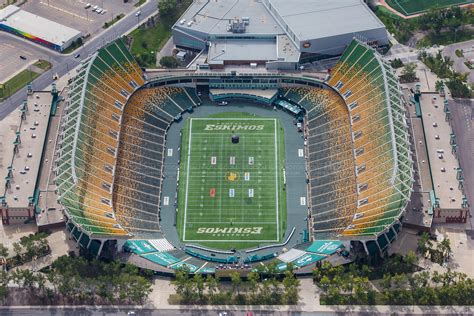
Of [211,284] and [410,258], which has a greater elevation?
[410,258]

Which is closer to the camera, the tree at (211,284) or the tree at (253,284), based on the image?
the tree at (211,284)

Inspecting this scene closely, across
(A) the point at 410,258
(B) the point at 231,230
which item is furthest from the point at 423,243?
(B) the point at 231,230

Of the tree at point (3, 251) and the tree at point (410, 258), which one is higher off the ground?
the tree at point (3, 251)

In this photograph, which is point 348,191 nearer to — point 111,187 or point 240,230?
point 240,230

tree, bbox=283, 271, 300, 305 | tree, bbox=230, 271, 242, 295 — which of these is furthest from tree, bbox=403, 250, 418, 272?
tree, bbox=230, 271, 242, 295

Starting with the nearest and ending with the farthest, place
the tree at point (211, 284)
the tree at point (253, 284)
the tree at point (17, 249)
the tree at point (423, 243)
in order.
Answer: the tree at point (211, 284) → the tree at point (253, 284) → the tree at point (17, 249) → the tree at point (423, 243)

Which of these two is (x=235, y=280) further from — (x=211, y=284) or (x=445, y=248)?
(x=445, y=248)

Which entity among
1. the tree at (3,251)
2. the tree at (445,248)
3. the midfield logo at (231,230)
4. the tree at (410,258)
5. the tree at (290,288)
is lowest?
the tree at (290,288)

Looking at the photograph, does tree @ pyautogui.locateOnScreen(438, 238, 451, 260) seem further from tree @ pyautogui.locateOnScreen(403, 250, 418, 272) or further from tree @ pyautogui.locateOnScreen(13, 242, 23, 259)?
tree @ pyautogui.locateOnScreen(13, 242, 23, 259)

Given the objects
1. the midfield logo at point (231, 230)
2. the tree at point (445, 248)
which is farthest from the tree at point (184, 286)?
the tree at point (445, 248)

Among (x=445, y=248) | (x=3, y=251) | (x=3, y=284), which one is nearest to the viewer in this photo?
(x=3, y=284)

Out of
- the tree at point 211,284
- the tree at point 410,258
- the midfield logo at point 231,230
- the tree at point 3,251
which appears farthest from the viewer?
the midfield logo at point 231,230

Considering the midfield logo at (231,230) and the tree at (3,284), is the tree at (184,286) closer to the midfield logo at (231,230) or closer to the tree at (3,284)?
the midfield logo at (231,230)
